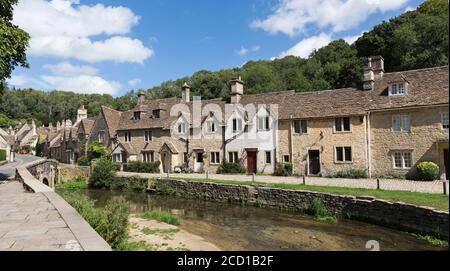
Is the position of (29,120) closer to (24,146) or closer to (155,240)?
(24,146)

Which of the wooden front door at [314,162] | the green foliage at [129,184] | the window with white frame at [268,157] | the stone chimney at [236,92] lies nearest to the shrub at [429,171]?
the wooden front door at [314,162]

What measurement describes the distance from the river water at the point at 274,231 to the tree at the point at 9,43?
11.6 metres

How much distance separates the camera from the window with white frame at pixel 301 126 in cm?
2883

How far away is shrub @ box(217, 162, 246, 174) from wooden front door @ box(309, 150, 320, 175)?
7.06 metres

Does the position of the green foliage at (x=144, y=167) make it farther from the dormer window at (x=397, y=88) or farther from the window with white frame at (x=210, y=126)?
the dormer window at (x=397, y=88)

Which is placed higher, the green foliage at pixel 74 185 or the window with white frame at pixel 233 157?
the window with white frame at pixel 233 157

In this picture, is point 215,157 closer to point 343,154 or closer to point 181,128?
point 181,128

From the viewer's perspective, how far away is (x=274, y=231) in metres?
15.3

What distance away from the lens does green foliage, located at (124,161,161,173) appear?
38.5 meters

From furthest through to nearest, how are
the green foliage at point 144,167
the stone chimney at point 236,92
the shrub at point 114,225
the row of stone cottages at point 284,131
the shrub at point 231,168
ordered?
the green foliage at point 144,167 < the stone chimney at point 236,92 < the shrub at point 231,168 < the row of stone cottages at point 284,131 < the shrub at point 114,225

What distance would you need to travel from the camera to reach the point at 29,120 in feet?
405

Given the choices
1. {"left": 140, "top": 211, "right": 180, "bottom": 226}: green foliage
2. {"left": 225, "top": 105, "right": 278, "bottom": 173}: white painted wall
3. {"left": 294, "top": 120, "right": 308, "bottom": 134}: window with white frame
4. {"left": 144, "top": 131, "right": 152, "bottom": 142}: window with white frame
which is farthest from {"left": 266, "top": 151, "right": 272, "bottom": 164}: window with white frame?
{"left": 144, "top": 131, "right": 152, "bottom": 142}: window with white frame

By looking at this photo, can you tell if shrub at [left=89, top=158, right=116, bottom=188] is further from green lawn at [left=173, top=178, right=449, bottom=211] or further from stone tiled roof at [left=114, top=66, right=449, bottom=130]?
green lawn at [left=173, top=178, right=449, bottom=211]
